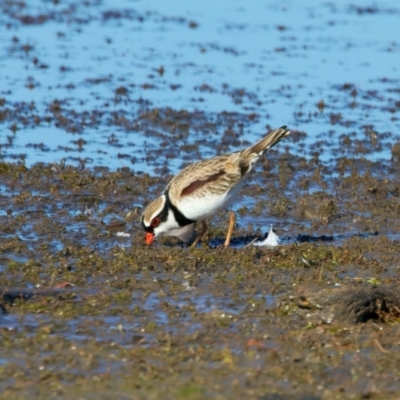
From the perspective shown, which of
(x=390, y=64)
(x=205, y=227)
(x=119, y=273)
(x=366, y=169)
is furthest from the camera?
(x=390, y=64)

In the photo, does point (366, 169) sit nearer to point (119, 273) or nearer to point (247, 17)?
point (119, 273)

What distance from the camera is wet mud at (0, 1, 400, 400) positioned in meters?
6.65

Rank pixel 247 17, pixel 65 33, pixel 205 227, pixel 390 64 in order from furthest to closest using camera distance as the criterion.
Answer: pixel 247 17, pixel 65 33, pixel 390 64, pixel 205 227

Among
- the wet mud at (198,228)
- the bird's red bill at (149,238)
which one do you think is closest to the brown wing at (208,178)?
the bird's red bill at (149,238)

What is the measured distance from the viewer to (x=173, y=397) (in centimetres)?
611

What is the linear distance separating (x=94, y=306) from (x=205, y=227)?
235 cm

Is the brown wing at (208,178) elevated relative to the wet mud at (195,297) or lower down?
elevated

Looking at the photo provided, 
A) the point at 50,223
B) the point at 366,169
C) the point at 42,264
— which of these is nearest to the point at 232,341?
the point at 42,264

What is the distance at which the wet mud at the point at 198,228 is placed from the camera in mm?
6648

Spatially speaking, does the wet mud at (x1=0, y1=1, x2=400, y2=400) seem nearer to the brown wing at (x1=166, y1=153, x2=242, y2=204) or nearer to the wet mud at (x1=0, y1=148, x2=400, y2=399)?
the wet mud at (x1=0, y1=148, x2=400, y2=399)

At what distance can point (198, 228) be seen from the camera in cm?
1023

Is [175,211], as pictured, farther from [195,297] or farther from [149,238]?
[195,297]

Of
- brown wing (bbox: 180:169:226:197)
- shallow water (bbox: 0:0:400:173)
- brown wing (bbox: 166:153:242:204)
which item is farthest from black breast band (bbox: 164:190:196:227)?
shallow water (bbox: 0:0:400:173)

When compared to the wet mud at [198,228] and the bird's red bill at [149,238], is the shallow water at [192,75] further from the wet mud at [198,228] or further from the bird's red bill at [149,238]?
the bird's red bill at [149,238]
